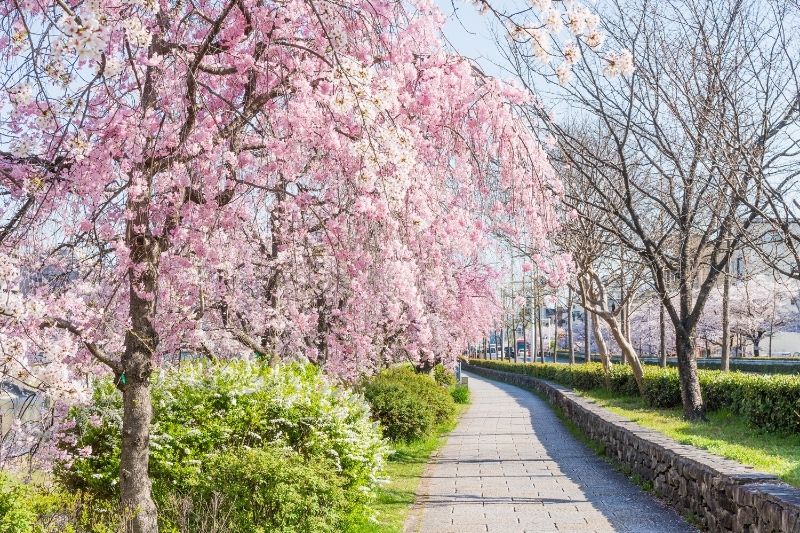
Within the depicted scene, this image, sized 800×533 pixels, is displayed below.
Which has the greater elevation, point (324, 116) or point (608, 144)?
point (608, 144)

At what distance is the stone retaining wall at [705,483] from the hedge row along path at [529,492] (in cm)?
27

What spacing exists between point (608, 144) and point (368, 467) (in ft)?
46.2

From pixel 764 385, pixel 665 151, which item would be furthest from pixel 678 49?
pixel 764 385

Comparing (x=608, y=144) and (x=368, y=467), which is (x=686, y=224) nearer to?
(x=608, y=144)

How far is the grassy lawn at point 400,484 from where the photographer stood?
8.47 metres

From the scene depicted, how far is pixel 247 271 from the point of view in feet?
42.0

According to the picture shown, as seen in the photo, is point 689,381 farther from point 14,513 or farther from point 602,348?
point 14,513

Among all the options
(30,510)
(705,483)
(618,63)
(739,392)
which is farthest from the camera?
(739,392)

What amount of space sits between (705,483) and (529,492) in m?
3.02

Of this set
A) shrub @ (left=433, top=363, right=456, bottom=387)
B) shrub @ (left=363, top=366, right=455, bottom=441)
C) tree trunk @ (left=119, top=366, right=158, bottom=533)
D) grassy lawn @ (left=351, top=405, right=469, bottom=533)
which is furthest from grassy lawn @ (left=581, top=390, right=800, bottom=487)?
shrub @ (left=433, top=363, right=456, bottom=387)

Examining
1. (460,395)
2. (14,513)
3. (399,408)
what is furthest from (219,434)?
(460,395)

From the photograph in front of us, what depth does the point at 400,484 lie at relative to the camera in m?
11.4

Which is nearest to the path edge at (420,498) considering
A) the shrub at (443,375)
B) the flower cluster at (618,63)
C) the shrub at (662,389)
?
the flower cluster at (618,63)

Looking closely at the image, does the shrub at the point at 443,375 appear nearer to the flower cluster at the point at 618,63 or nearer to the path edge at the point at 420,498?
the path edge at the point at 420,498
